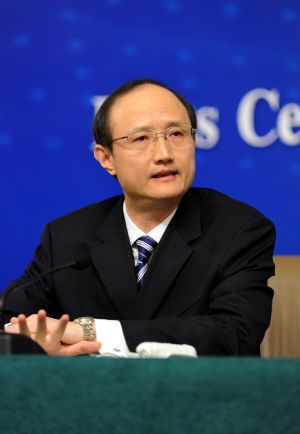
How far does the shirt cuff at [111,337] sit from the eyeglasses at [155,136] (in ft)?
1.80

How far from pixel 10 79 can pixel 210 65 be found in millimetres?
783

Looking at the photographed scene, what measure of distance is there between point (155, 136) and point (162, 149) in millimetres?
52

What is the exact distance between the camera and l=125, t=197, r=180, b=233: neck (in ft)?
7.22

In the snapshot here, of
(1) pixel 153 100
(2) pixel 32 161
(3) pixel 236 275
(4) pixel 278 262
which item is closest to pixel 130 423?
(3) pixel 236 275

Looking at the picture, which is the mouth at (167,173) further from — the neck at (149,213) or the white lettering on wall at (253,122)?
the white lettering on wall at (253,122)

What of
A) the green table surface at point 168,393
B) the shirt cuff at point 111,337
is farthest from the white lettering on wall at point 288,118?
the green table surface at point 168,393

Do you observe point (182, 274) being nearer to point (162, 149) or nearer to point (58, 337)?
point (162, 149)

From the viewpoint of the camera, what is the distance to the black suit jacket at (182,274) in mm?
1964

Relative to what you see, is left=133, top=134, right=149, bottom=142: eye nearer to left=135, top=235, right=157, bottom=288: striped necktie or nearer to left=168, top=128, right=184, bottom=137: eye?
left=168, top=128, right=184, bottom=137: eye

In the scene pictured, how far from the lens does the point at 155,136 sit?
2.12m

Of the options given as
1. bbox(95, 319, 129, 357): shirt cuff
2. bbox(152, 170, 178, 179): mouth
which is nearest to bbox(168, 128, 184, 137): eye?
bbox(152, 170, 178, 179): mouth

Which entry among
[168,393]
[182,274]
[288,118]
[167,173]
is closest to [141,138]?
[167,173]

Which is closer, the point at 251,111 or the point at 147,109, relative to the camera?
the point at 147,109

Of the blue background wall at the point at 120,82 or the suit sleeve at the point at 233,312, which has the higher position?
the blue background wall at the point at 120,82
